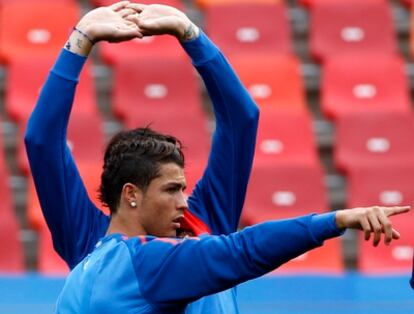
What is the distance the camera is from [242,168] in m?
3.16

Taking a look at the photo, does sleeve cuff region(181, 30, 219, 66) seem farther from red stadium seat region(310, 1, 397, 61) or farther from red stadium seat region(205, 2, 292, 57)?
red stadium seat region(310, 1, 397, 61)

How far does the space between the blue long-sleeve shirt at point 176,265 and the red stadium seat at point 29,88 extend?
411cm

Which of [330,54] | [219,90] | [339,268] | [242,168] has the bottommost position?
[339,268]

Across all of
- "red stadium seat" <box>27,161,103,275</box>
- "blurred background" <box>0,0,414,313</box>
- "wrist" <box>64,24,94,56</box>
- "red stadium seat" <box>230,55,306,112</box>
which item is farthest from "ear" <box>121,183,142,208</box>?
"red stadium seat" <box>230,55,306,112</box>

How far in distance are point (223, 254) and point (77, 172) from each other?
70cm

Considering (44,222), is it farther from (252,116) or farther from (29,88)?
(252,116)

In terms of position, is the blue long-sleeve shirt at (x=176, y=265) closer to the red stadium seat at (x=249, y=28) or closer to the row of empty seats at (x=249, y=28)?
the row of empty seats at (x=249, y=28)

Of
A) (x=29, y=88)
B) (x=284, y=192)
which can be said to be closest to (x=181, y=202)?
(x=284, y=192)

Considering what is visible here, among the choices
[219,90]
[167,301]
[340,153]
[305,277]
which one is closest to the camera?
[167,301]

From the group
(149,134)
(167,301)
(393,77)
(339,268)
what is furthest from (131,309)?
(393,77)

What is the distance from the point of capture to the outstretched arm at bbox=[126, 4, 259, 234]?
3125 mm

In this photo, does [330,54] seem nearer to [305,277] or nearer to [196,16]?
[196,16]

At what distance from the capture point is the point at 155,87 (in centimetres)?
692

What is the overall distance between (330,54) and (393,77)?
0.42 metres
